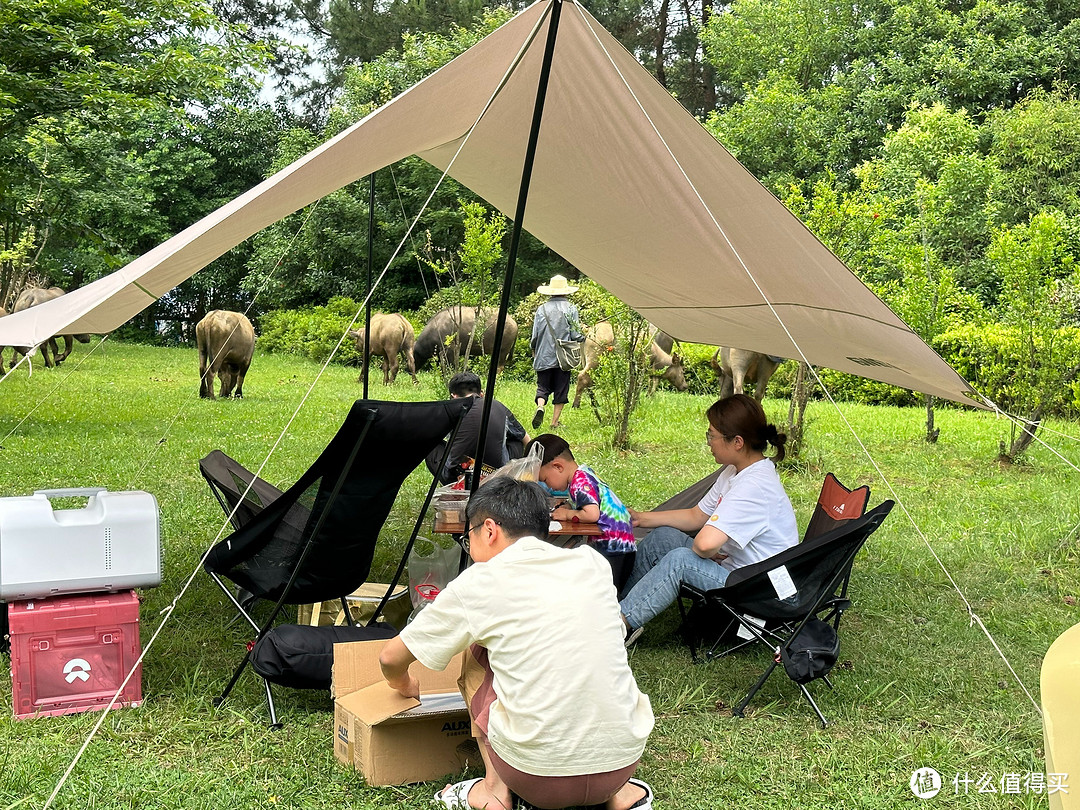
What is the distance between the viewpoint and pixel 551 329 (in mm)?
9828

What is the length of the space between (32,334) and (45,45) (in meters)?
5.86

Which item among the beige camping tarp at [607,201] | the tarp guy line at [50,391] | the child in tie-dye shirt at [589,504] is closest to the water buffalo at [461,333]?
the tarp guy line at [50,391]

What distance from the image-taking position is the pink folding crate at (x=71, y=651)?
10.5 ft

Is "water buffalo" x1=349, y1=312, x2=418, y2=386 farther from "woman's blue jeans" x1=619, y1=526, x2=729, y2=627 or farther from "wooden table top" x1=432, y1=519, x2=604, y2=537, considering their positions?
"woman's blue jeans" x1=619, y1=526, x2=729, y2=627

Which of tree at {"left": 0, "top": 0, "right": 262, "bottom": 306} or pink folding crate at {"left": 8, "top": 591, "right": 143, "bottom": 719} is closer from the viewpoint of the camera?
pink folding crate at {"left": 8, "top": 591, "right": 143, "bottom": 719}

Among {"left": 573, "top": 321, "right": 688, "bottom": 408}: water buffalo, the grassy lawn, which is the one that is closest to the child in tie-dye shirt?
the grassy lawn

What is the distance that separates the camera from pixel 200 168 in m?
22.9

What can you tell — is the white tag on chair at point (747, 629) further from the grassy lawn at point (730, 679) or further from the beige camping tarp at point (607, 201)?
the beige camping tarp at point (607, 201)

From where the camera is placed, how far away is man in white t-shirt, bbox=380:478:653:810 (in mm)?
2410

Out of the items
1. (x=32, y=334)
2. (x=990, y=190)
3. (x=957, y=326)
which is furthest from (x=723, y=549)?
(x=990, y=190)

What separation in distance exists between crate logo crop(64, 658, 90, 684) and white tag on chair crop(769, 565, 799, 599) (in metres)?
2.42

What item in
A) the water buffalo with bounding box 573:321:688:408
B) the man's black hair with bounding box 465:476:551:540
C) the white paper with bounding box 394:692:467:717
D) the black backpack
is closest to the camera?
the man's black hair with bounding box 465:476:551:540

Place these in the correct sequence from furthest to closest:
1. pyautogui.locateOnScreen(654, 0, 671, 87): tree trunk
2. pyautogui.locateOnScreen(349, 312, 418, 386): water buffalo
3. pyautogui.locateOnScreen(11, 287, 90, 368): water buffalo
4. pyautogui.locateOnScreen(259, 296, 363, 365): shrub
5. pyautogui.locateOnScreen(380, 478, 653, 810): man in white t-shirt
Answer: pyautogui.locateOnScreen(654, 0, 671, 87): tree trunk, pyautogui.locateOnScreen(259, 296, 363, 365): shrub, pyautogui.locateOnScreen(11, 287, 90, 368): water buffalo, pyautogui.locateOnScreen(349, 312, 418, 386): water buffalo, pyautogui.locateOnScreen(380, 478, 653, 810): man in white t-shirt

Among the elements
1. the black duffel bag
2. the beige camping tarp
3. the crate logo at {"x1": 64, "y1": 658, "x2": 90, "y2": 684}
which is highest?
the beige camping tarp
